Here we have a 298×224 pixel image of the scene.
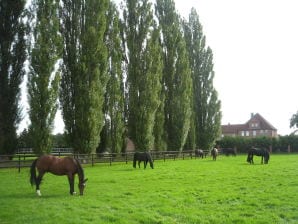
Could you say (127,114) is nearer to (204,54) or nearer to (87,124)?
(87,124)

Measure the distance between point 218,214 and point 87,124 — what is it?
18.5 meters

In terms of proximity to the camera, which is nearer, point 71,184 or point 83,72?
point 71,184

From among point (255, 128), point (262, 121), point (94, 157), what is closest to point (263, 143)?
point (255, 128)

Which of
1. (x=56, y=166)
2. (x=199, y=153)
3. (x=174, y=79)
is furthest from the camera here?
(x=174, y=79)

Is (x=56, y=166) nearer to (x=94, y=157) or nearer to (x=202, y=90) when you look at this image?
(x=94, y=157)

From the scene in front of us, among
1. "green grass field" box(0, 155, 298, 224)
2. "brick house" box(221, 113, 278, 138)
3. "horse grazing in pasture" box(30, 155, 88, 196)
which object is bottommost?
"green grass field" box(0, 155, 298, 224)

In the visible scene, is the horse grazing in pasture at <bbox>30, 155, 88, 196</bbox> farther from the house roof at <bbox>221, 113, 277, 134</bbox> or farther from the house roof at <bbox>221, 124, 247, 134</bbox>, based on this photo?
the house roof at <bbox>221, 124, 247, 134</bbox>

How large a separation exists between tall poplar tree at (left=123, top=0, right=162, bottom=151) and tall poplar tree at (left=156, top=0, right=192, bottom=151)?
4.26m

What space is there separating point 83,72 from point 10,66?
519cm

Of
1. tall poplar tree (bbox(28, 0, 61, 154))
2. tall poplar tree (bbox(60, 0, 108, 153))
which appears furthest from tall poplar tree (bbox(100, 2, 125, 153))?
tall poplar tree (bbox(28, 0, 61, 154))

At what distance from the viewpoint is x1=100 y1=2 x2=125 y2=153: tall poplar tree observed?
2991 cm

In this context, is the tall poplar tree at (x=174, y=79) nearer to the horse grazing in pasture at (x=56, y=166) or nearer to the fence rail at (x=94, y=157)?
the fence rail at (x=94, y=157)

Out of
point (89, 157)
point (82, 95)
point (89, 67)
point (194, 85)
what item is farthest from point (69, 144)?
point (194, 85)

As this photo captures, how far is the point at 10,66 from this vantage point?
24703 millimetres
